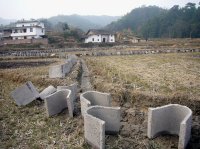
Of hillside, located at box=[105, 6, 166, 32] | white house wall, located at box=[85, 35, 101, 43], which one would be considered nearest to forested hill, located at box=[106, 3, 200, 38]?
hillside, located at box=[105, 6, 166, 32]

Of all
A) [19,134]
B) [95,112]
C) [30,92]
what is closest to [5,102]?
[30,92]

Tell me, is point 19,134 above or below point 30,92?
below

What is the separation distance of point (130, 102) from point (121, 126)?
2714mm

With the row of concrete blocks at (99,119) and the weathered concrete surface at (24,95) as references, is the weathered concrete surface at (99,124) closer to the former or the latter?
the row of concrete blocks at (99,119)

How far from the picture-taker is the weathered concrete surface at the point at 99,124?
751 centimetres

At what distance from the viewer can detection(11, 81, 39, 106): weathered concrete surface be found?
12297 millimetres

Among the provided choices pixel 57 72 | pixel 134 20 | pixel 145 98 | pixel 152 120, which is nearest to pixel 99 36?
pixel 57 72

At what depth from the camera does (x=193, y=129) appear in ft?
29.6

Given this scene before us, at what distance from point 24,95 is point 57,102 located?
2.39m

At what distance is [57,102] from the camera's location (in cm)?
1107

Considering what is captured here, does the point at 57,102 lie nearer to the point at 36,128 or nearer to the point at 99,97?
the point at 36,128

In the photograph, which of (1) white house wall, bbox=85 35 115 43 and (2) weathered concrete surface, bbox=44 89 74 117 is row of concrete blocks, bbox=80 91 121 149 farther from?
(1) white house wall, bbox=85 35 115 43

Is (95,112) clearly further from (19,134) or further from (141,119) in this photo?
(19,134)

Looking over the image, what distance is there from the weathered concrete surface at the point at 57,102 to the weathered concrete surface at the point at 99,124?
1.84 meters
